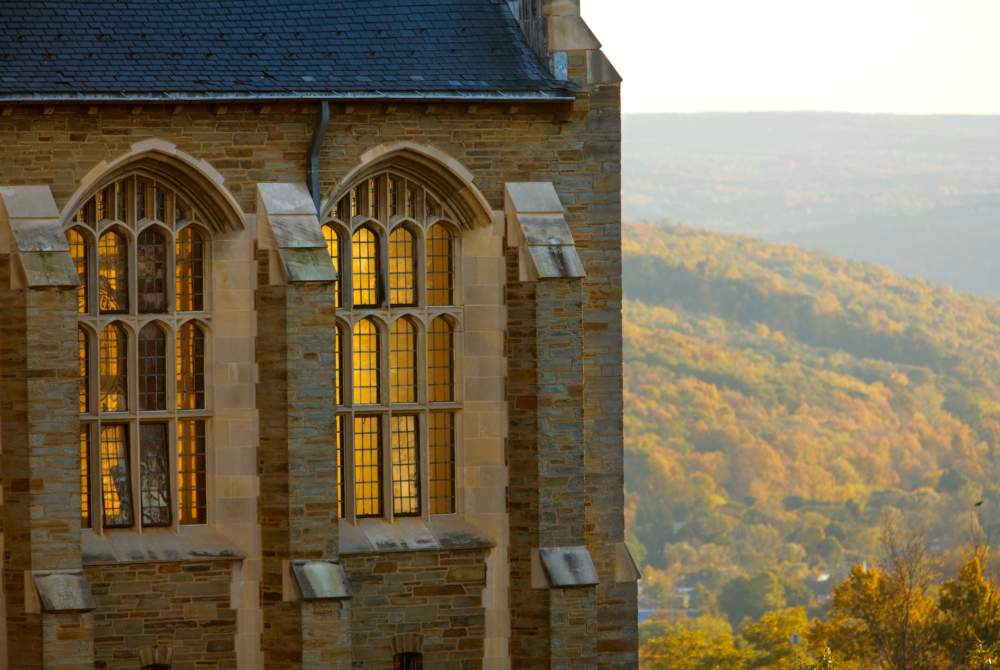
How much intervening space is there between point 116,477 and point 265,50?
5298mm

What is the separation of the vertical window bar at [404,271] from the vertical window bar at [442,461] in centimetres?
146

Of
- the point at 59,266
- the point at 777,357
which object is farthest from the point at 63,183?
the point at 777,357

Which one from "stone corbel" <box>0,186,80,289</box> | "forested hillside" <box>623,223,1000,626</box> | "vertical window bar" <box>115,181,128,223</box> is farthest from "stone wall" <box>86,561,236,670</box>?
"forested hillside" <box>623,223,1000,626</box>

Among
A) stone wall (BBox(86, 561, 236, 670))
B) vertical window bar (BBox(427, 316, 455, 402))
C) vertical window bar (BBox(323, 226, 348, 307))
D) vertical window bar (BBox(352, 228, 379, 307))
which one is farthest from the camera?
vertical window bar (BBox(427, 316, 455, 402))

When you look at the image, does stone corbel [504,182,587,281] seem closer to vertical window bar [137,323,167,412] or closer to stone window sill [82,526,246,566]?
vertical window bar [137,323,167,412]

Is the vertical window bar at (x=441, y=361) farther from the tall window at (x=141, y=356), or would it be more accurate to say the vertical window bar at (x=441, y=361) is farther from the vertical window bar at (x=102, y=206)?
the vertical window bar at (x=102, y=206)

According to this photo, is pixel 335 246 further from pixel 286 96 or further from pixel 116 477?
pixel 116 477

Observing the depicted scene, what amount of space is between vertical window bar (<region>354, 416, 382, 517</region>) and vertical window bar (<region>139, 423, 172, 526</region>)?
226 centimetres

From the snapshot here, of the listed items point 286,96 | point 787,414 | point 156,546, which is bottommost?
point 787,414

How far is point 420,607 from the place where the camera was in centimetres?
1869

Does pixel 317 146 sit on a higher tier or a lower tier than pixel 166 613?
higher

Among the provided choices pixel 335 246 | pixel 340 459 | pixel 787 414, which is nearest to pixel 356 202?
pixel 335 246

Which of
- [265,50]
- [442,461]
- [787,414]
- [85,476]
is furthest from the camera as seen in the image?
Result: [787,414]

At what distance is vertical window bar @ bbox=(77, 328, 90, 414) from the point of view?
17.8m
